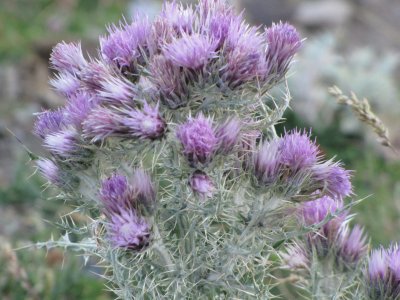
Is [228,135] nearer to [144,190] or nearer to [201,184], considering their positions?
[201,184]

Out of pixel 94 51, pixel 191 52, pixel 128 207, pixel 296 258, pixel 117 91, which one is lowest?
pixel 94 51

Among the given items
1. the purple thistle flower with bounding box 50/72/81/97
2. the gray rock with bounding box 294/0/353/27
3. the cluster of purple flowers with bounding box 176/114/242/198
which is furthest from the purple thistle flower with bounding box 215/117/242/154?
the gray rock with bounding box 294/0/353/27

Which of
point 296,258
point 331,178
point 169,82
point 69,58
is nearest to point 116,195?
point 169,82

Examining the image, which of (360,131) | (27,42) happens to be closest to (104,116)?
(360,131)

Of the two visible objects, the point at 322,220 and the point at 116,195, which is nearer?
the point at 116,195

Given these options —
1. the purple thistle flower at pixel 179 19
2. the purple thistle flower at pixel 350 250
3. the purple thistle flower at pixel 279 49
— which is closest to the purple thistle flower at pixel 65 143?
the purple thistle flower at pixel 179 19

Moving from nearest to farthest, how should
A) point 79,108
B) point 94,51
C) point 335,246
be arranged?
1. point 79,108
2. point 335,246
3. point 94,51

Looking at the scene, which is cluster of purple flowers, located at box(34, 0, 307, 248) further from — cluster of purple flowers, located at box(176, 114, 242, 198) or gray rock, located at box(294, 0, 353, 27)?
gray rock, located at box(294, 0, 353, 27)
